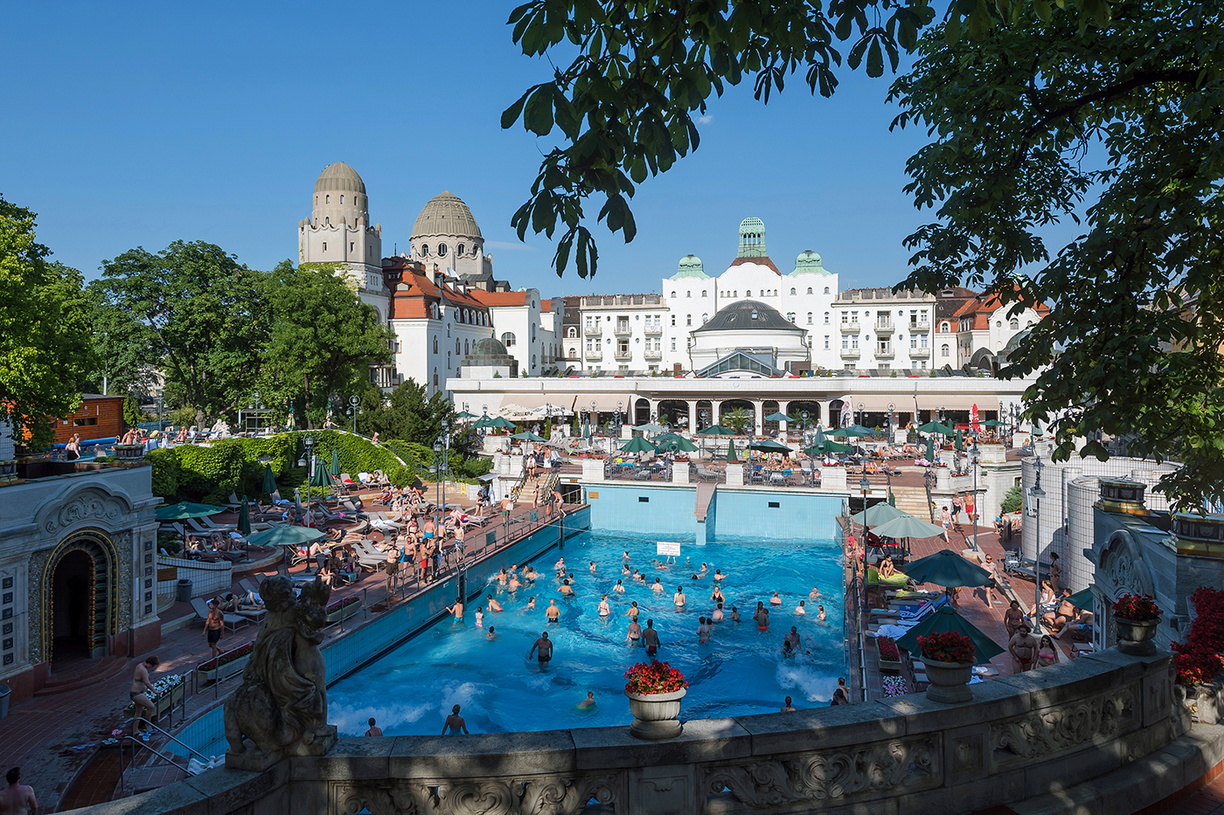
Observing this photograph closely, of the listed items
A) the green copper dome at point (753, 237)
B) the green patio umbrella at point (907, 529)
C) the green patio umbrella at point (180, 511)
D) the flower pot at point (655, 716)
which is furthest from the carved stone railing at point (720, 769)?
the green copper dome at point (753, 237)

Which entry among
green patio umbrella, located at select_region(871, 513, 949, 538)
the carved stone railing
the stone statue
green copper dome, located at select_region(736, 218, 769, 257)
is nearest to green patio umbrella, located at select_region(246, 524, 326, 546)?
green patio umbrella, located at select_region(871, 513, 949, 538)

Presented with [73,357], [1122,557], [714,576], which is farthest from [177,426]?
[1122,557]

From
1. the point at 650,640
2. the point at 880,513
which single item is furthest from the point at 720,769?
the point at 880,513

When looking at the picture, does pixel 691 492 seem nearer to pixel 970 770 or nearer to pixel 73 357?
pixel 73 357

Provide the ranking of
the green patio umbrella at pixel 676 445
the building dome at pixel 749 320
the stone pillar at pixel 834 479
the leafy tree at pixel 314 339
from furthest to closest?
the building dome at pixel 749 320 → the leafy tree at pixel 314 339 → the green patio umbrella at pixel 676 445 → the stone pillar at pixel 834 479

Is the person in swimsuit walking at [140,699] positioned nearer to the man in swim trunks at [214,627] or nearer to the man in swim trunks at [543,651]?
the man in swim trunks at [214,627]

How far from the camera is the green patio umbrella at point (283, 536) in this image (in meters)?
18.8

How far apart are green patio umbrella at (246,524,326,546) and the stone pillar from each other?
20.6m

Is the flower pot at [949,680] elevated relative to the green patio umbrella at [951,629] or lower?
elevated

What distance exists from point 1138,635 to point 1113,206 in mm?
3765

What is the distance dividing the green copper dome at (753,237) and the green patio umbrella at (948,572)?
78.5 meters

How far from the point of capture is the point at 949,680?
192 inches

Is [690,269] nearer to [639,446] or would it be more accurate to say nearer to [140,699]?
[639,446]

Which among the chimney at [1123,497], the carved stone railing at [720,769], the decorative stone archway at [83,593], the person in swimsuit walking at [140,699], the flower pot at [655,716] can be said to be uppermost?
the chimney at [1123,497]
